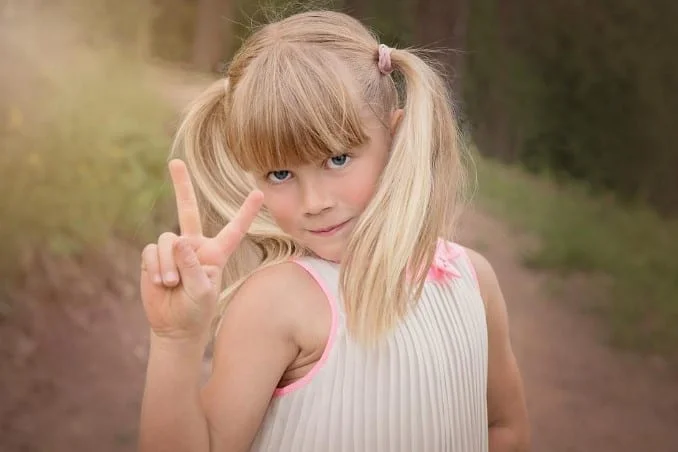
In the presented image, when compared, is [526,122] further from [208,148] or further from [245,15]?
[208,148]

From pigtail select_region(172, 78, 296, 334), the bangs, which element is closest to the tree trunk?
pigtail select_region(172, 78, 296, 334)

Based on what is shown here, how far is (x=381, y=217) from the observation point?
92 centimetres

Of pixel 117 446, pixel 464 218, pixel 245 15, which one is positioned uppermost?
pixel 245 15

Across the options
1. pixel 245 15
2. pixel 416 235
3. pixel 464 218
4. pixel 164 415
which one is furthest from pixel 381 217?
pixel 464 218

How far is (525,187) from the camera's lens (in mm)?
1671

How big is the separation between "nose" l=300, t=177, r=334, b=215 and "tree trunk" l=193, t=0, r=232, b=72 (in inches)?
22.8

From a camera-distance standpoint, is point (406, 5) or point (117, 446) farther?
point (406, 5)

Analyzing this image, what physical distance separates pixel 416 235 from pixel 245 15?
607 mm

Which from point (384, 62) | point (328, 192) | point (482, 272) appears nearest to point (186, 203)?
point (328, 192)

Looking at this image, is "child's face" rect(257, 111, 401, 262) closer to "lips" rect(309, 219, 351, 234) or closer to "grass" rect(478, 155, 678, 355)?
"lips" rect(309, 219, 351, 234)

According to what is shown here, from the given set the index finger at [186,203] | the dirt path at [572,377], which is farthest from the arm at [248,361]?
the dirt path at [572,377]

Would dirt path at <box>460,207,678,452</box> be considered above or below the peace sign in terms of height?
Answer: below

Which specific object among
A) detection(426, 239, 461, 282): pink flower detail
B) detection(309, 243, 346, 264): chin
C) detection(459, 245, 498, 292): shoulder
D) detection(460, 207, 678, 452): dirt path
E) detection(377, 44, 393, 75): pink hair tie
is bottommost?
detection(460, 207, 678, 452): dirt path

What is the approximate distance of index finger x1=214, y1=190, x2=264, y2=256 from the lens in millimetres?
817
